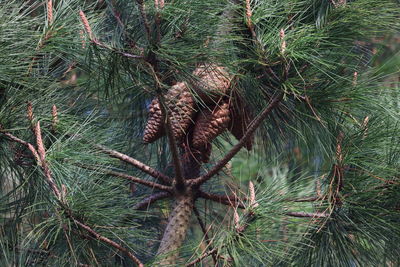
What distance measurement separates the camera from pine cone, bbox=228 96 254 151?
1700 millimetres

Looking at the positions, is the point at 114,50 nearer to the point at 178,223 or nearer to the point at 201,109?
the point at 201,109

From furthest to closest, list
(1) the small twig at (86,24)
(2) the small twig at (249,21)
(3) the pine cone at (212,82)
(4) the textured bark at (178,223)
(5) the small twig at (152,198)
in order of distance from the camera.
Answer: (5) the small twig at (152,198) → (4) the textured bark at (178,223) → (3) the pine cone at (212,82) → (2) the small twig at (249,21) → (1) the small twig at (86,24)

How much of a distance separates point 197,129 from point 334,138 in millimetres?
287

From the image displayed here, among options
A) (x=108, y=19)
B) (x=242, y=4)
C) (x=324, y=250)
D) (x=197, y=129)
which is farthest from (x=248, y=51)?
(x=324, y=250)

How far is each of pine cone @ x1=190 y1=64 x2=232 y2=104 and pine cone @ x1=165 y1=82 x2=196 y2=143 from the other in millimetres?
29

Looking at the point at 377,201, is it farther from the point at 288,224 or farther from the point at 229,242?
the point at 229,242

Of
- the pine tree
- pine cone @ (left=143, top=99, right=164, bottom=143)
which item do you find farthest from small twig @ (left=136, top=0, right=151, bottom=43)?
pine cone @ (left=143, top=99, right=164, bottom=143)

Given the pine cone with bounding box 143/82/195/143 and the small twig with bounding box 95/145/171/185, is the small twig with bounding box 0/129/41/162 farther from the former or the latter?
the pine cone with bounding box 143/82/195/143

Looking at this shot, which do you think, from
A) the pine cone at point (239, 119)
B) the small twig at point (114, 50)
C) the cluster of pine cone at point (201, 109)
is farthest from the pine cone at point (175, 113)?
the small twig at point (114, 50)

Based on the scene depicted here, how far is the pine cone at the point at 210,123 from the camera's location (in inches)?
65.1

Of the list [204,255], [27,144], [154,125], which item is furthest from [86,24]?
[204,255]

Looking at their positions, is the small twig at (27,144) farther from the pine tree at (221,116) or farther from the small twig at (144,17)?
the small twig at (144,17)

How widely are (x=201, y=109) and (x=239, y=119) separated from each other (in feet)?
0.33

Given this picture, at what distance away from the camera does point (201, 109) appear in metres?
1.68
